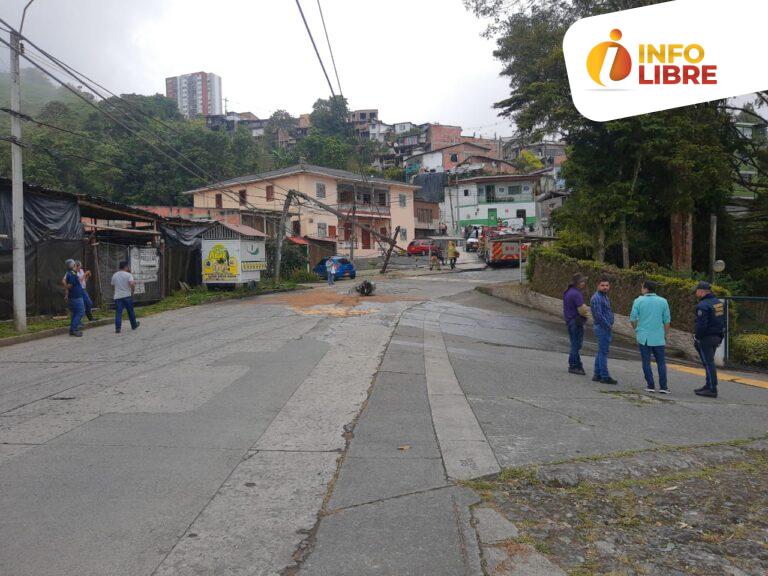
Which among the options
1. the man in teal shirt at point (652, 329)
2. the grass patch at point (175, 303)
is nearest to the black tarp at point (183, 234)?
the grass patch at point (175, 303)

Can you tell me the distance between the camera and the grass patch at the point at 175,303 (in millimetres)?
12873

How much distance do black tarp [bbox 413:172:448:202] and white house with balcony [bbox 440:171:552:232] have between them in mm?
1968

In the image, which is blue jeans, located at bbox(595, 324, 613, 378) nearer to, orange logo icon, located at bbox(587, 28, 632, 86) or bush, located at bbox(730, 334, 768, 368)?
orange logo icon, located at bbox(587, 28, 632, 86)

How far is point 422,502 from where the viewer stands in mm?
4172

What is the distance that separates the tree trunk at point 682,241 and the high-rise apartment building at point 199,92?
13642 cm

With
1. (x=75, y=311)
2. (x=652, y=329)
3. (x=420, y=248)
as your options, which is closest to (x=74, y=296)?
(x=75, y=311)

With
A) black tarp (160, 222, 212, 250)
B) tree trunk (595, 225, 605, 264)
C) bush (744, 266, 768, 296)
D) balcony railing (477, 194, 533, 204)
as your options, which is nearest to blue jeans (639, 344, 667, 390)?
tree trunk (595, 225, 605, 264)

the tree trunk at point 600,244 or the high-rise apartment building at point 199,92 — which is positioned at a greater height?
the high-rise apartment building at point 199,92

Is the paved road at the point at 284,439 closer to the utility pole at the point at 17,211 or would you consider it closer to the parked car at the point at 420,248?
the utility pole at the point at 17,211

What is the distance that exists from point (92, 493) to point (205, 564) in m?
1.47

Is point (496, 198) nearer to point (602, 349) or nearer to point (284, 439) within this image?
point (602, 349)

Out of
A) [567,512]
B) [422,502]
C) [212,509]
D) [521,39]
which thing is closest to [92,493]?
[212,509]

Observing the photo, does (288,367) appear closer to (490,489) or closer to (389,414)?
(389,414)

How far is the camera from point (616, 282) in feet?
55.1
